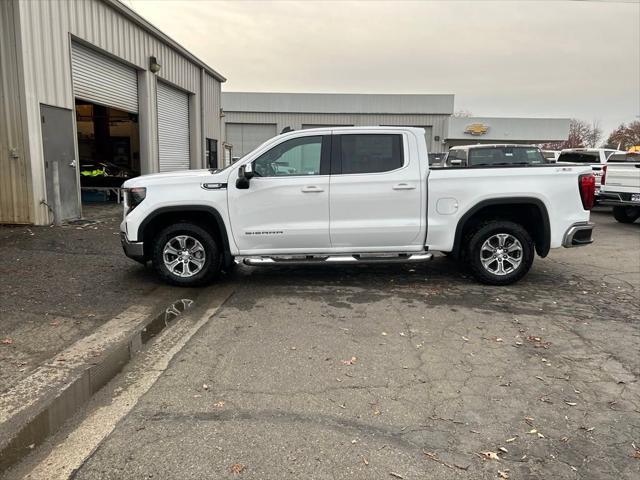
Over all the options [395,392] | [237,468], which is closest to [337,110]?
[395,392]

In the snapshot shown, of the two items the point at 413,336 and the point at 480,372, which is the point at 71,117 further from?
the point at 480,372

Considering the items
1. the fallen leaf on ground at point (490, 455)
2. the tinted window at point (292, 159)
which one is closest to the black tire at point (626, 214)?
the tinted window at point (292, 159)

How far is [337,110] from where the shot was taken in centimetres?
3719

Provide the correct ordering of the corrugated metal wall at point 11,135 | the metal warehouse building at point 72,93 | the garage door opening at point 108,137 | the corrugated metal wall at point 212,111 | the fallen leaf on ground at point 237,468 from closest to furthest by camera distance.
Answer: the fallen leaf on ground at point 237,468 < the corrugated metal wall at point 11,135 < the metal warehouse building at point 72,93 < the garage door opening at point 108,137 < the corrugated metal wall at point 212,111

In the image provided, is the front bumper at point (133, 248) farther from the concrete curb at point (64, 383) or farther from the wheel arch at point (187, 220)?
the concrete curb at point (64, 383)

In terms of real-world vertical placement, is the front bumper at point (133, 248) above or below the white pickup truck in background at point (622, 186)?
below

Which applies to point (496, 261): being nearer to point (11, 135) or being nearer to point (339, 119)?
point (11, 135)

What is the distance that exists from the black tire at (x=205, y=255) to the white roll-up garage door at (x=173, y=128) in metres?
11.6

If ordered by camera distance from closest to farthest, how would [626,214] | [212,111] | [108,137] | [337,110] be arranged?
[626,214] < [108,137] < [212,111] < [337,110]

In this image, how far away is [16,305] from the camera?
565cm

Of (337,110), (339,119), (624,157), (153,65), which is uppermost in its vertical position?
(337,110)

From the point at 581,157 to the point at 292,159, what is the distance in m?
15.1

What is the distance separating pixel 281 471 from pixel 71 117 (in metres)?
10.9

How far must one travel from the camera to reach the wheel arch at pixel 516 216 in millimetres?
6547
